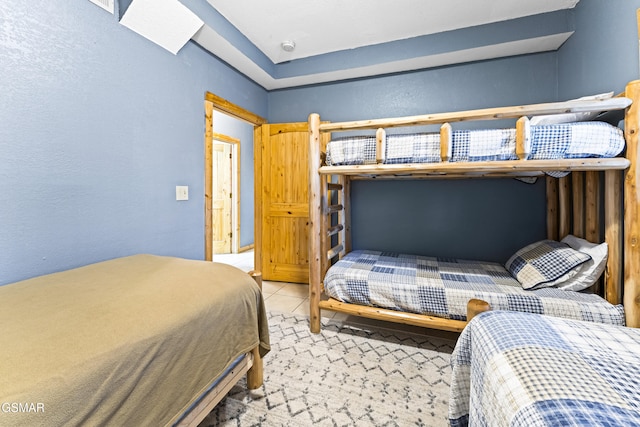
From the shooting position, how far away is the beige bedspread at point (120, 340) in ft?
2.01

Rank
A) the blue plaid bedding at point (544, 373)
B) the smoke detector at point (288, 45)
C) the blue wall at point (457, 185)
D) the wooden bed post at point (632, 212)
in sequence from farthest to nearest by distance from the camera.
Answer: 1. the smoke detector at point (288, 45)
2. the blue wall at point (457, 185)
3. the wooden bed post at point (632, 212)
4. the blue plaid bedding at point (544, 373)

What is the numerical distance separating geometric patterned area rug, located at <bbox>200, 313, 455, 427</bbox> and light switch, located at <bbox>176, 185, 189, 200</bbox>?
1372 mm

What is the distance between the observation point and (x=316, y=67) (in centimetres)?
307

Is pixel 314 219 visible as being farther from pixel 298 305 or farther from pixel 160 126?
pixel 160 126

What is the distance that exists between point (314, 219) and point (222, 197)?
347 cm

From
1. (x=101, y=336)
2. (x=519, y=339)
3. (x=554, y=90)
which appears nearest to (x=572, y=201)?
(x=554, y=90)

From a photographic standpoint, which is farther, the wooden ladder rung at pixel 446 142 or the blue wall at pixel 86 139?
the wooden ladder rung at pixel 446 142

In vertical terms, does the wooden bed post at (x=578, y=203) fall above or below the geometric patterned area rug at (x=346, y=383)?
above

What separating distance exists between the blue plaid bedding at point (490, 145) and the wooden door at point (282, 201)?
1.29 metres

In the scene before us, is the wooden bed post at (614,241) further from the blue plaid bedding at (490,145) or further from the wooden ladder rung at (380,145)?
the wooden ladder rung at (380,145)

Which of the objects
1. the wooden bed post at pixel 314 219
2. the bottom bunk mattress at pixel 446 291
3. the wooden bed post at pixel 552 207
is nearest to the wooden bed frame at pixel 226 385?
the wooden bed post at pixel 314 219

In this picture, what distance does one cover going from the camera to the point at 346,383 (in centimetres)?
162

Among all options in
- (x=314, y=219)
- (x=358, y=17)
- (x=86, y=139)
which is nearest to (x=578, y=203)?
(x=314, y=219)

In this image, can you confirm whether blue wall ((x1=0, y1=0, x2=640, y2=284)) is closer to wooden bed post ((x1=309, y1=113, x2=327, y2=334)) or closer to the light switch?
the light switch
